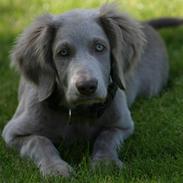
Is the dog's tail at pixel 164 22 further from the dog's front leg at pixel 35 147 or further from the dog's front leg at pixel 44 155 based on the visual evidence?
the dog's front leg at pixel 44 155

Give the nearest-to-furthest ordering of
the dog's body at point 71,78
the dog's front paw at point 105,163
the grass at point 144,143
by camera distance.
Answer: the grass at point 144,143 < the dog's front paw at point 105,163 < the dog's body at point 71,78

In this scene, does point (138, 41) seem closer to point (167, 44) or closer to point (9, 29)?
point (167, 44)

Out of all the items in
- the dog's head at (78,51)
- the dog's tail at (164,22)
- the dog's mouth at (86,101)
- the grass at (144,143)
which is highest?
the dog's head at (78,51)

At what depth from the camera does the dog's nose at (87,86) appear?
14.0 ft

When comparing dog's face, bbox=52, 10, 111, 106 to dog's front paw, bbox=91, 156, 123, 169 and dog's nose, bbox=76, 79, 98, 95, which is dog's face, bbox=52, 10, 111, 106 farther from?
dog's front paw, bbox=91, 156, 123, 169

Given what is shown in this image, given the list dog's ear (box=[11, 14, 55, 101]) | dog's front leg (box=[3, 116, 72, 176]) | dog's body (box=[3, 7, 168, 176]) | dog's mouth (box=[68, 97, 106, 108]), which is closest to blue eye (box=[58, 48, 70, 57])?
dog's body (box=[3, 7, 168, 176])

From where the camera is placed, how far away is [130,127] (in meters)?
5.15

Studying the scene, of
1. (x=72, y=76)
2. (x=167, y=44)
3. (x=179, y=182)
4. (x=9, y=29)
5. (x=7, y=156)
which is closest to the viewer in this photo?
(x=179, y=182)

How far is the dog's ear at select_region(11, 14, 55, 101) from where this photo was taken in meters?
4.79

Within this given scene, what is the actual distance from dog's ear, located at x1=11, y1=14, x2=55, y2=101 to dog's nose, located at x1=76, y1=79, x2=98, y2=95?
512mm

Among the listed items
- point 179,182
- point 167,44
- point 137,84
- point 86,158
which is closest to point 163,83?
point 137,84

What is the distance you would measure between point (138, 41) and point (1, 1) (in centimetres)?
523

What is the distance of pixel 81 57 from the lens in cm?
454

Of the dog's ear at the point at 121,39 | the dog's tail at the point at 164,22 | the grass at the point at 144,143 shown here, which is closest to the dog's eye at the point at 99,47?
the dog's ear at the point at 121,39
